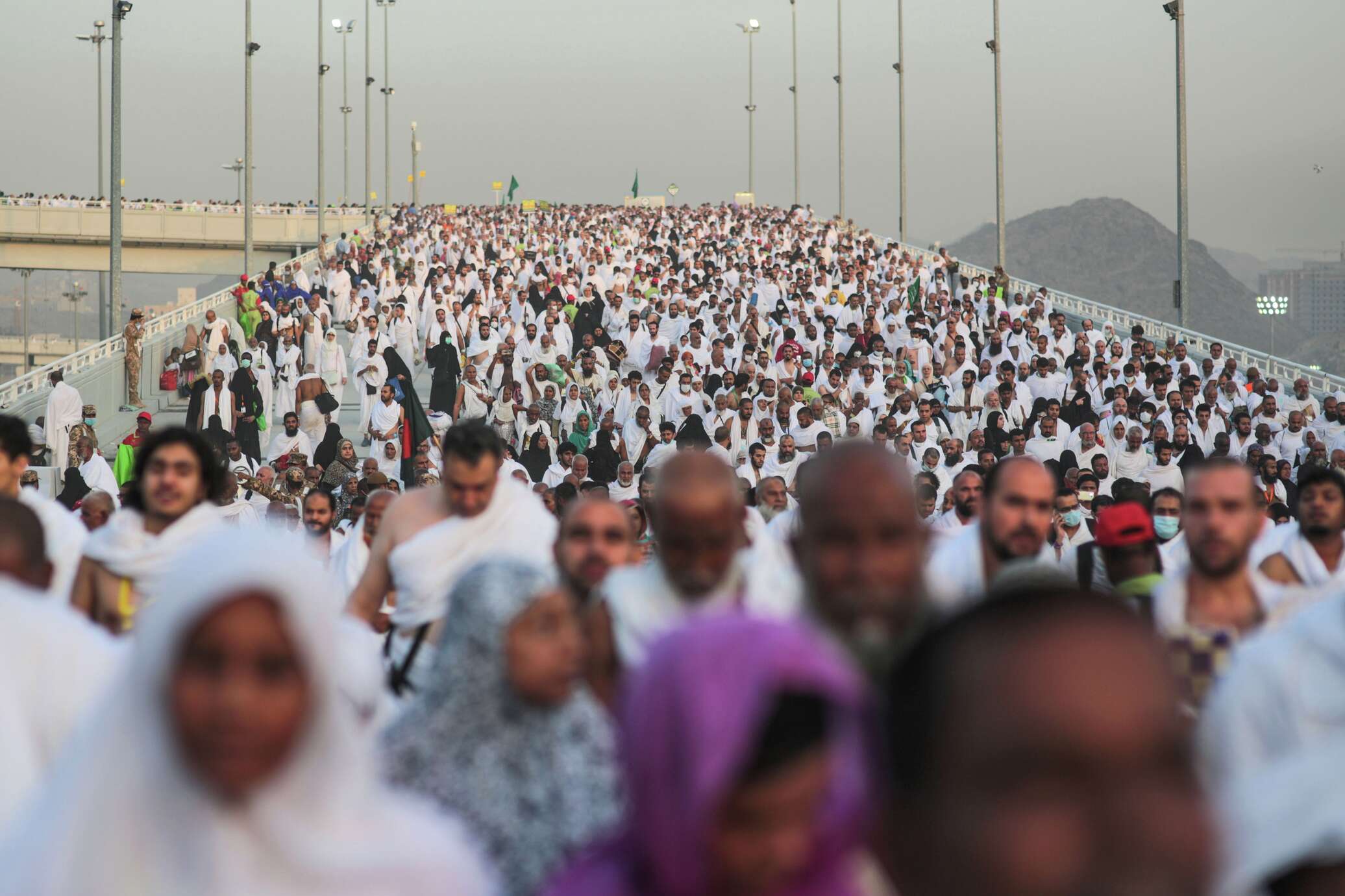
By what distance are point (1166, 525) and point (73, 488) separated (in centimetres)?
1024

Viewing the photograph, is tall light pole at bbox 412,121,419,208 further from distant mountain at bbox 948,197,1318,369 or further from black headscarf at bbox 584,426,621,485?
distant mountain at bbox 948,197,1318,369

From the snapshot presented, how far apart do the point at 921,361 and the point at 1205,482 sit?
61.3ft

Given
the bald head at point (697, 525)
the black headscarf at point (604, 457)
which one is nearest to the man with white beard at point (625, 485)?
the black headscarf at point (604, 457)

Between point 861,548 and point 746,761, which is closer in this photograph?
point 746,761

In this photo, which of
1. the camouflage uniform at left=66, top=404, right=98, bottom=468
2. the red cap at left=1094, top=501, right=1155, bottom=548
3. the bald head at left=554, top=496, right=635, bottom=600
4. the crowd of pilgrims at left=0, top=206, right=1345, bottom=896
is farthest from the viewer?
the camouflage uniform at left=66, top=404, right=98, bottom=468

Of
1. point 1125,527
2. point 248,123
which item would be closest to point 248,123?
point 248,123

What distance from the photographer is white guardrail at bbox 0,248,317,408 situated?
21438 millimetres

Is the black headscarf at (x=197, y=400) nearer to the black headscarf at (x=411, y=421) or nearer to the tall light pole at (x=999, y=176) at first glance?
the black headscarf at (x=411, y=421)

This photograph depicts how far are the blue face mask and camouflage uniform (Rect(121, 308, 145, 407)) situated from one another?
16.9 metres

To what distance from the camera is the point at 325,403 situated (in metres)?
19.8

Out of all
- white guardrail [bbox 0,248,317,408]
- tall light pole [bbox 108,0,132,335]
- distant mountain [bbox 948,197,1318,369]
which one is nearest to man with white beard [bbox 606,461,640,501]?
white guardrail [bbox 0,248,317,408]

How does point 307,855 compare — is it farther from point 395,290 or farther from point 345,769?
point 395,290

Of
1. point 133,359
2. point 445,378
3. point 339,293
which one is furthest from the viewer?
point 339,293

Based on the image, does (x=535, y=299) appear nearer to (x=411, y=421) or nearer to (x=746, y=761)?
(x=411, y=421)
